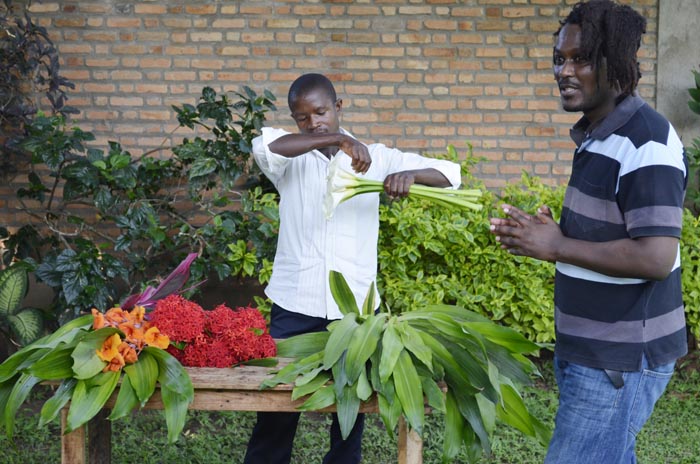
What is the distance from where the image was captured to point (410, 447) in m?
2.77

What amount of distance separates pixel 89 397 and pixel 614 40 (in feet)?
6.22

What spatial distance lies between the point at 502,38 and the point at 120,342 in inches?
164

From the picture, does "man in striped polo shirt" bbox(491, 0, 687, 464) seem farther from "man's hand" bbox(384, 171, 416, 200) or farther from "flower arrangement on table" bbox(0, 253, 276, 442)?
"flower arrangement on table" bbox(0, 253, 276, 442)

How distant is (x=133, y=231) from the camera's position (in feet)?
17.1

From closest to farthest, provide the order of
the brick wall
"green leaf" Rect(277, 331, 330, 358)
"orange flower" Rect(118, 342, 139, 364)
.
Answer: "orange flower" Rect(118, 342, 139, 364), "green leaf" Rect(277, 331, 330, 358), the brick wall

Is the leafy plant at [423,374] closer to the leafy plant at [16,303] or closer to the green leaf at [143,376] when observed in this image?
the green leaf at [143,376]

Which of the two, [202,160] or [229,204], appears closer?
[202,160]

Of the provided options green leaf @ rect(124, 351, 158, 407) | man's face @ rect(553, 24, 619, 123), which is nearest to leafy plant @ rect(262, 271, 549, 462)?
green leaf @ rect(124, 351, 158, 407)

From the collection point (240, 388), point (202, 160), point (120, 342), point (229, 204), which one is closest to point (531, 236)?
point (240, 388)

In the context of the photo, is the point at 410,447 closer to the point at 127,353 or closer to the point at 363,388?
the point at 363,388

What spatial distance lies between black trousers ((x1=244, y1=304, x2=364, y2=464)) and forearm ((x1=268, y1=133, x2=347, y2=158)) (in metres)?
0.66

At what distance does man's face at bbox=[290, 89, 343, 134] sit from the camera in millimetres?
3385

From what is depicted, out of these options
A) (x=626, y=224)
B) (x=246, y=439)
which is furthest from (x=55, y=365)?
(x=246, y=439)

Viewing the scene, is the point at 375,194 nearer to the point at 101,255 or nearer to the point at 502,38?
the point at 101,255
